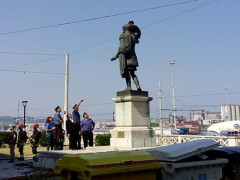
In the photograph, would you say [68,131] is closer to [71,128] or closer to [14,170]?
[71,128]

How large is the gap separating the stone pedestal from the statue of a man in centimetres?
85

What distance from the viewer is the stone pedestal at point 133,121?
38.6ft

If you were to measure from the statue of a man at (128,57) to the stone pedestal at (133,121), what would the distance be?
846 millimetres

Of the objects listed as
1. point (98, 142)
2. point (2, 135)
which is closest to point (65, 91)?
point (2, 135)

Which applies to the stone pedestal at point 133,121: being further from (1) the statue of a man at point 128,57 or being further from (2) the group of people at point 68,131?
(2) the group of people at point 68,131

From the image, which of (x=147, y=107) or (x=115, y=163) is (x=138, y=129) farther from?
(x=115, y=163)

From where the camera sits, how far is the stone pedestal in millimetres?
11758

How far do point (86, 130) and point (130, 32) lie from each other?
4.70 m

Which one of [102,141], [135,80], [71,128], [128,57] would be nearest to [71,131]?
[71,128]

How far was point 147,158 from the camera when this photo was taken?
477cm

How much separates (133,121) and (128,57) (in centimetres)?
290

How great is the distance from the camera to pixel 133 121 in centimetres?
1202

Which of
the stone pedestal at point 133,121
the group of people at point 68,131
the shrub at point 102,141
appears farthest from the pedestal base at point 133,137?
the shrub at point 102,141

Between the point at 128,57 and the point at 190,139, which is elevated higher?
the point at 128,57
